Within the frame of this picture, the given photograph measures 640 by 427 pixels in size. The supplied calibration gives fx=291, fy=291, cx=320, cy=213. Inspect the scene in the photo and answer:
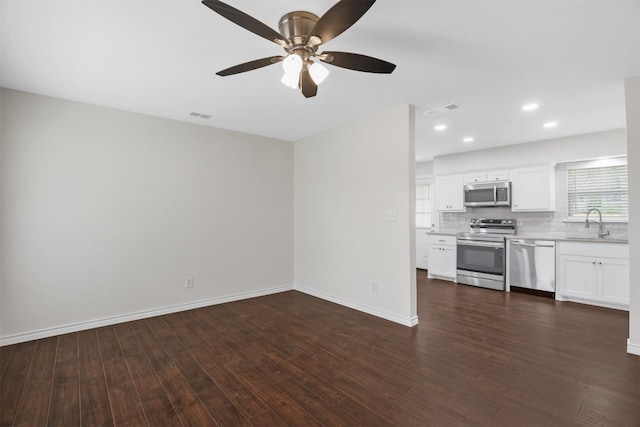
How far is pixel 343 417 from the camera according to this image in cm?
Answer: 183

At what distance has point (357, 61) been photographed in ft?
Answer: 6.10

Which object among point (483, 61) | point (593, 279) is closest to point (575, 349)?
point (593, 279)

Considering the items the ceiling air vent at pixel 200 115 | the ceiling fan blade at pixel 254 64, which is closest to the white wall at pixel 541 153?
the ceiling air vent at pixel 200 115

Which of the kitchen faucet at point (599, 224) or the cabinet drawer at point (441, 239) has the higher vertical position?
the kitchen faucet at point (599, 224)

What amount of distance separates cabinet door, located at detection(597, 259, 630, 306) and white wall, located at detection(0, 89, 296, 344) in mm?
4679

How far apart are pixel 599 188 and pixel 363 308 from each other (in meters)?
4.27

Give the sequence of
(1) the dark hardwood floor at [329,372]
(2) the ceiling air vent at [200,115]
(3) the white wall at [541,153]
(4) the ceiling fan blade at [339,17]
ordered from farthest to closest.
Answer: (3) the white wall at [541,153]
(2) the ceiling air vent at [200,115]
(1) the dark hardwood floor at [329,372]
(4) the ceiling fan blade at [339,17]

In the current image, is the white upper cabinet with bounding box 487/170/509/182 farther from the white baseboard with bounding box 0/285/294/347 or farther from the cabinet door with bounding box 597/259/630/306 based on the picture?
the white baseboard with bounding box 0/285/294/347

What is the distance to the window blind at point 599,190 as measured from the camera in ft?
14.6

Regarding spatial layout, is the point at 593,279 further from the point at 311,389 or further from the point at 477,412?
the point at 311,389

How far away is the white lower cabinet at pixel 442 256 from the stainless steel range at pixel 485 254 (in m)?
0.13

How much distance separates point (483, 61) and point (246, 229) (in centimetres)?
360

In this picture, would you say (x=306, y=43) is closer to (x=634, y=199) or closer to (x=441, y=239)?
(x=634, y=199)

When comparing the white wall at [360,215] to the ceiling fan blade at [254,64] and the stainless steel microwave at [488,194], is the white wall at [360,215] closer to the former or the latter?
the ceiling fan blade at [254,64]
